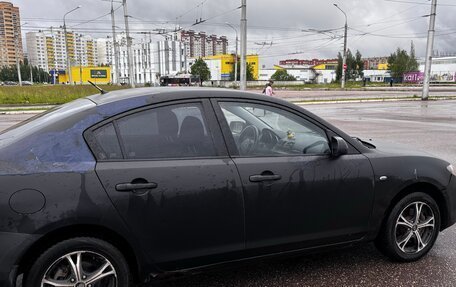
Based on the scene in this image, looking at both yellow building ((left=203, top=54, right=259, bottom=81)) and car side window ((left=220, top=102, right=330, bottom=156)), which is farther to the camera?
yellow building ((left=203, top=54, right=259, bottom=81))

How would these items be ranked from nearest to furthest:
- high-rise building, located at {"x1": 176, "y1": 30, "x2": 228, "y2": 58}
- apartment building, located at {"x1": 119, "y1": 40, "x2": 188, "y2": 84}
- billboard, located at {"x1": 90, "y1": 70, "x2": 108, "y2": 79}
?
1. apartment building, located at {"x1": 119, "y1": 40, "x2": 188, "y2": 84}
2. billboard, located at {"x1": 90, "y1": 70, "x2": 108, "y2": 79}
3. high-rise building, located at {"x1": 176, "y1": 30, "x2": 228, "y2": 58}

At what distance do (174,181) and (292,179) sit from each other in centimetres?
90

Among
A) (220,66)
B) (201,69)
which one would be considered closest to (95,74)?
(201,69)

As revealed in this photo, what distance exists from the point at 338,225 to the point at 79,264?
77.6 inches

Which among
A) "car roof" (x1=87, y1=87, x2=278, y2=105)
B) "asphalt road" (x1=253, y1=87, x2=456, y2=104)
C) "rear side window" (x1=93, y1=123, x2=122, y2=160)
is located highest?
"car roof" (x1=87, y1=87, x2=278, y2=105)

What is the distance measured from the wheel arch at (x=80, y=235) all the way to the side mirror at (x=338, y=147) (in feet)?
5.50

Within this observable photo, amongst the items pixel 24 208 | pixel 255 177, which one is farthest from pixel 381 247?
pixel 24 208

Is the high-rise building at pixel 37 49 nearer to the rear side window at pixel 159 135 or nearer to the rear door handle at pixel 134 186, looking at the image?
the rear side window at pixel 159 135

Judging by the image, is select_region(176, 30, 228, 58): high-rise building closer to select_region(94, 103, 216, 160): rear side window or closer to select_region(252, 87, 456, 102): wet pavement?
select_region(252, 87, 456, 102): wet pavement

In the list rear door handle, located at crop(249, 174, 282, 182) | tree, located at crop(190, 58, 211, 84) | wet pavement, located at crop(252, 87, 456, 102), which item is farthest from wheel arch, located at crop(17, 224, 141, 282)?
tree, located at crop(190, 58, 211, 84)

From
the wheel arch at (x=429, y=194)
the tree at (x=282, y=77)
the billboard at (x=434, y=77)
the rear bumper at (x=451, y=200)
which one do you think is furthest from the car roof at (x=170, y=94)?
the tree at (x=282, y=77)

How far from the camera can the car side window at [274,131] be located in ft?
10.6

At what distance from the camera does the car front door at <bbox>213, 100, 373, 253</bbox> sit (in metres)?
3.06

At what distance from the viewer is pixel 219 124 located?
3.07 metres
